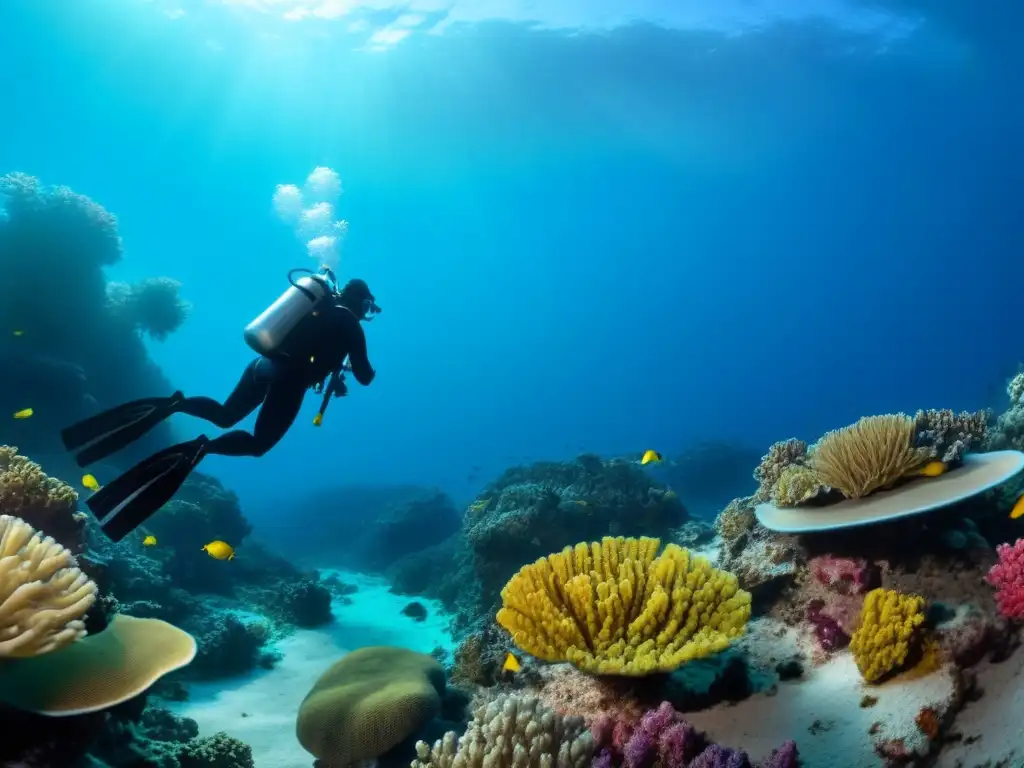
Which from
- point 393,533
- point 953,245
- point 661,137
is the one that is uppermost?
point 953,245

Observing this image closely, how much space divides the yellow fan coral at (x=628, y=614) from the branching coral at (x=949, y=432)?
226 centimetres

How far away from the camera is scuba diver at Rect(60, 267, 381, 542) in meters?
4.83

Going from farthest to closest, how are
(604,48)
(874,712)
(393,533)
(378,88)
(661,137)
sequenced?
(661,137)
(378,88)
(604,48)
(393,533)
(874,712)

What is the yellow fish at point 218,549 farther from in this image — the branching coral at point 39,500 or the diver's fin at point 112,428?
the diver's fin at point 112,428

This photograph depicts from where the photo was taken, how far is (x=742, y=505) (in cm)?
702

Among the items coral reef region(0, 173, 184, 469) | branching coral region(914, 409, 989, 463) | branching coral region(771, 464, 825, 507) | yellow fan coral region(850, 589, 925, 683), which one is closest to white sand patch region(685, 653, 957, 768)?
yellow fan coral region(850, 589, 925, 683)

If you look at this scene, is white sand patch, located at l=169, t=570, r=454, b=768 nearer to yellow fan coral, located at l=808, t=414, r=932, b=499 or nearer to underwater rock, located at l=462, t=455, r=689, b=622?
underwater rock, located at l=462, t=455, r=689, b=622

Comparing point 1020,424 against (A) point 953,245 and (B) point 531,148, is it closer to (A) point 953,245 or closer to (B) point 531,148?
(B) point 531,148

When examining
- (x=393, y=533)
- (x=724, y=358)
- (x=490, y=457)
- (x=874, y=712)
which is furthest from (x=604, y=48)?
(x=724, y=358)

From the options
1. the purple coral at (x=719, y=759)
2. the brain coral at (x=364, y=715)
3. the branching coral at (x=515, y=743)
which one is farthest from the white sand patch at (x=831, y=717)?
the brain coral at (x=364, y=715)

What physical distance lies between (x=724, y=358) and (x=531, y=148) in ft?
356

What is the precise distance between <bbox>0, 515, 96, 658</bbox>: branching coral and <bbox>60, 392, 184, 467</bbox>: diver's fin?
6.85 ft

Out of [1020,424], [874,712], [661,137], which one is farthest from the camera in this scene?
[661,137]

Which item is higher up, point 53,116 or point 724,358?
point 724,358
